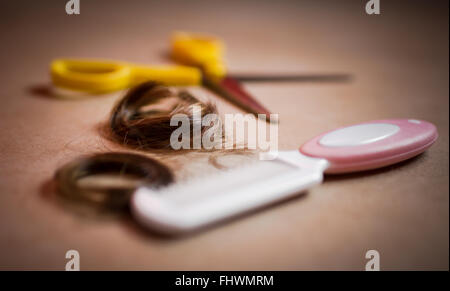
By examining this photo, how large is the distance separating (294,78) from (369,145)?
636 millimetres

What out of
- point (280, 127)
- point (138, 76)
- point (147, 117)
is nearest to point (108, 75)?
point (138, 76)

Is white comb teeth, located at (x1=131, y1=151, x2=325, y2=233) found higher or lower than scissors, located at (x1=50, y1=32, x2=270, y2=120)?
lower

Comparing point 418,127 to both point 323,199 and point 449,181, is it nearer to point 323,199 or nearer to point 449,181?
point 449,181

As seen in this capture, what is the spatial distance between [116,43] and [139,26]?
34 cm

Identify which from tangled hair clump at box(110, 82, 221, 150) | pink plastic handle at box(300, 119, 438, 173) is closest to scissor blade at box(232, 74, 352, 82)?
tangled hair clump at box(110, 82, 221, 150)

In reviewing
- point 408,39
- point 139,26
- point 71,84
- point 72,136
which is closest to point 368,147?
point 72,136

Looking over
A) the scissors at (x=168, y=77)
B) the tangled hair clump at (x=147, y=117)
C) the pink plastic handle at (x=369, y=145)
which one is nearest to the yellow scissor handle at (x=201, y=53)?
the scissors at (x=168, y=77)

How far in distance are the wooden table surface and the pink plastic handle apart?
0.11 feet

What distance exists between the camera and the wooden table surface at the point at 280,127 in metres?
0.62

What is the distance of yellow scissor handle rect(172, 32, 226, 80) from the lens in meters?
1.34

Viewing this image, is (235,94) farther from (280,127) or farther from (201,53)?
(201,53)

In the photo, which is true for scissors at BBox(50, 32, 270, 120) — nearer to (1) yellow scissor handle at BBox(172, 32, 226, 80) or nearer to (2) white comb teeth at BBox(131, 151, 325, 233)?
(1) yellow scissor handle at BBox(172, 32, 226, 80)

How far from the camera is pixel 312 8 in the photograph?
257 cm

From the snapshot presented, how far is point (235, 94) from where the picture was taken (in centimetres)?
117
